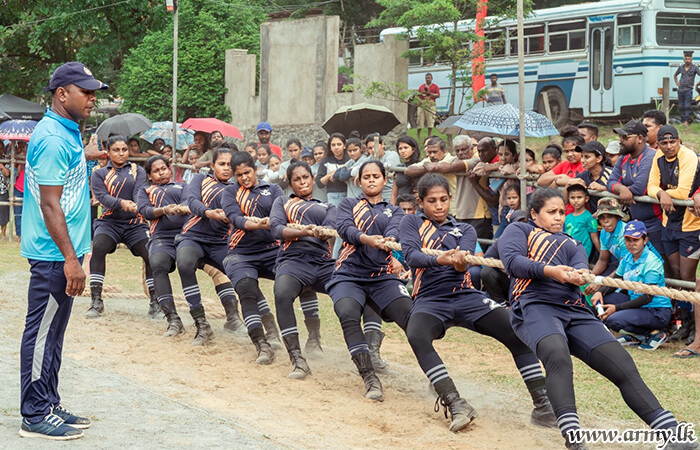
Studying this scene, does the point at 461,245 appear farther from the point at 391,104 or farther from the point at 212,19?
the point at 212,19

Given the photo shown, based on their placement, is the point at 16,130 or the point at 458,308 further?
the point at 16,130

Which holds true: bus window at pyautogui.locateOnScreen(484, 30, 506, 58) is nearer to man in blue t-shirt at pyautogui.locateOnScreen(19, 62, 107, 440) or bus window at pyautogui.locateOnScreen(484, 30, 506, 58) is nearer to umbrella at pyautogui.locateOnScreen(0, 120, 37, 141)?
umbrella at pyautogui.locateOnScreen(0, 120, 37, 141)

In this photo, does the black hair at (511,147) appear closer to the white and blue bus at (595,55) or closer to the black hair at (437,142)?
the black hair at (437,142)

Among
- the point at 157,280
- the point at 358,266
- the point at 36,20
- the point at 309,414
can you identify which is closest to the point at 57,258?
the point at 309,414

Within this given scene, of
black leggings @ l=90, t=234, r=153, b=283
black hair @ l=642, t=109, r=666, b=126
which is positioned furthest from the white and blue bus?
black leggings @ l=90, t=234, r=153, b=283

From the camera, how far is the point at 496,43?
70.7 ft

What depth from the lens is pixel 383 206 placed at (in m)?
8.19

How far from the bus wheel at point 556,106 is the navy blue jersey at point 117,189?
12.4 m

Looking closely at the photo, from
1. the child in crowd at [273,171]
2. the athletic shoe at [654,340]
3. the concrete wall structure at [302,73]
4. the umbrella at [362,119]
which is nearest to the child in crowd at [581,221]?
the athletic shoe at [654,340]

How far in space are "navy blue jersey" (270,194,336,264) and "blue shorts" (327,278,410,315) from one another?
79 centimetres

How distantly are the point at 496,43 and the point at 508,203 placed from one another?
38.5 ft

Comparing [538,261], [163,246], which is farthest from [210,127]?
[538,261]

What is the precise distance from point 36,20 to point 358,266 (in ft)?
55.6

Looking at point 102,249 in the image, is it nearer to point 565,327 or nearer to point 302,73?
point 565,327
